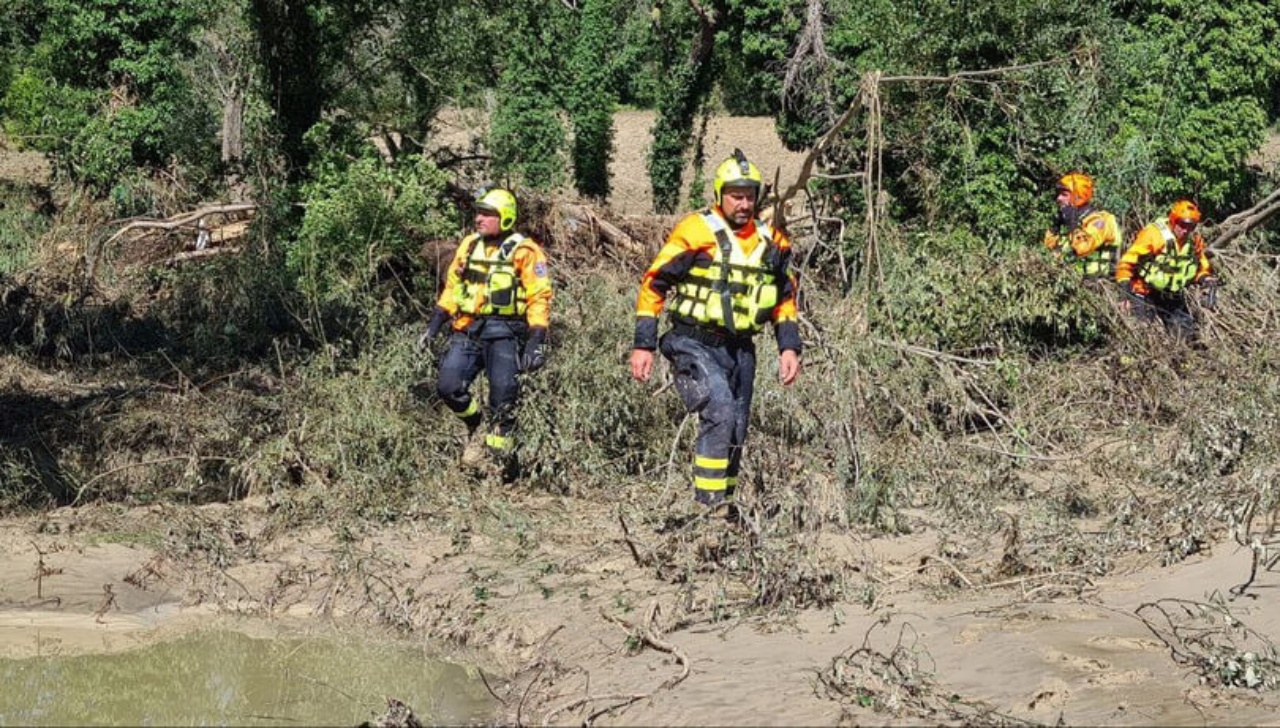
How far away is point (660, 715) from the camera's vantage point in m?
5.89

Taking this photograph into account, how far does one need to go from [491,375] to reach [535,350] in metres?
0.40

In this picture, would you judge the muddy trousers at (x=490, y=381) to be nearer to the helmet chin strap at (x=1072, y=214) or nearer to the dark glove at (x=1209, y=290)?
the helmet chin strap at (x=1072, y=214)

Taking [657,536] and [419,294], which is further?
[419,294]

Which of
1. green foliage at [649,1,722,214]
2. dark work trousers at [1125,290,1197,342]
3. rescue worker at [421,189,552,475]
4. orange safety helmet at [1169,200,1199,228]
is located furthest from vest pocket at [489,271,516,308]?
green foliage at [649,1,722,214]

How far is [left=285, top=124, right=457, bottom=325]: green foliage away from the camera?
14.0m

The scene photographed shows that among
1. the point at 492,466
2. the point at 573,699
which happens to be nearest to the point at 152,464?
the point at 492,466

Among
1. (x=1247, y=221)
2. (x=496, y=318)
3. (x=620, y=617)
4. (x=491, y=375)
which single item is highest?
(x=1247, y=221)

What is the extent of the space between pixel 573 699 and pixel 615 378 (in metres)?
4.25

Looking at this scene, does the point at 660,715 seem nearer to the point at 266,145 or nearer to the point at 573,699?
the point at 573,699

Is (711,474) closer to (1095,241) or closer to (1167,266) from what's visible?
(1167,266)

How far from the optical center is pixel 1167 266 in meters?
12.5

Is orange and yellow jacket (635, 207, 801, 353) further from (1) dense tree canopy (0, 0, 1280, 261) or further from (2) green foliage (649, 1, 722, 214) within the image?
(2) green foliage (649, 1, 722, 214)

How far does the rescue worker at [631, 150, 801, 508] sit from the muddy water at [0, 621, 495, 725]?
1877mm

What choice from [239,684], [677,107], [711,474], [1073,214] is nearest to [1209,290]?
[1073,214]
